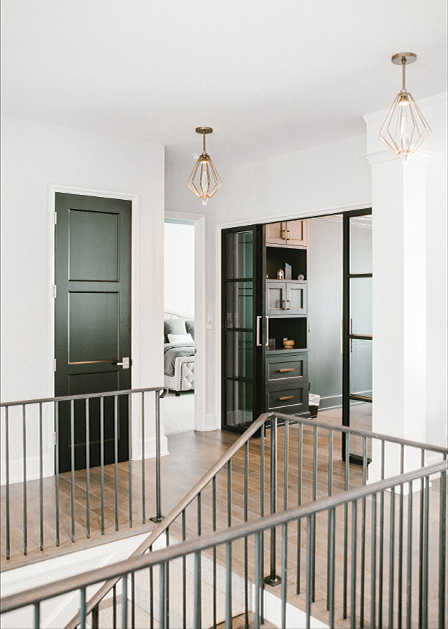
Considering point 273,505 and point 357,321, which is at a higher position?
point 357,321

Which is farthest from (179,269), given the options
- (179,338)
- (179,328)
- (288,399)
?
(288,399)

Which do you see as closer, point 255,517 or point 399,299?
point 255,517

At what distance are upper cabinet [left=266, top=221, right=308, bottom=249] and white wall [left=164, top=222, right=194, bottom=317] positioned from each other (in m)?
3.50

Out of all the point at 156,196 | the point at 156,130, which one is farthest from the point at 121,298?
the point at 156,130

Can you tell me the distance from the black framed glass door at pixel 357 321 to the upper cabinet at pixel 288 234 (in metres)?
1.49

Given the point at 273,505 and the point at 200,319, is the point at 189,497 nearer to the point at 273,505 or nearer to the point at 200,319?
the point at 273,505

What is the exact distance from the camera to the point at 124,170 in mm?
5066

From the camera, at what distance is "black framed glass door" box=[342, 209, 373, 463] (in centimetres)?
487

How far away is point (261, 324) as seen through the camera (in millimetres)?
6066

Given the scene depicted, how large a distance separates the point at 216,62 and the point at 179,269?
691 centimetres

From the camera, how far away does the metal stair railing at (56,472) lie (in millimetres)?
3387

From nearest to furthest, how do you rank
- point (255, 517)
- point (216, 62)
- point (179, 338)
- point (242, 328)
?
1. point (216, 62)
2. point (255, 517)
3. point (242, 328)
4. point (179, 338)

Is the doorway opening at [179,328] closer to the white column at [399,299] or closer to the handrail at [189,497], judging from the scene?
the white column at [399,299]

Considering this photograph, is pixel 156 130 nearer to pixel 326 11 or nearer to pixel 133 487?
pixel 326 11
